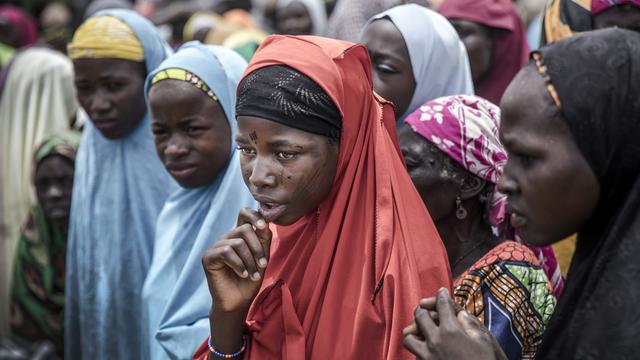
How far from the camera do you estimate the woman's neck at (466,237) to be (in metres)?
2.91

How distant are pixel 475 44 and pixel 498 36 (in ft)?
0.70

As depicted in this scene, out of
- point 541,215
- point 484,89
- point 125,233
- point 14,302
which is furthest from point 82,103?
point 541,215

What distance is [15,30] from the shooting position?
8984 millimetres

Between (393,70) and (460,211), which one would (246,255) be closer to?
(460,211)

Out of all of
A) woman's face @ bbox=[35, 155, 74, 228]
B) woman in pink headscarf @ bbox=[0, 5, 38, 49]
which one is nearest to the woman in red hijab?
woman's face @ bbox=[35, 155, 74, 228]

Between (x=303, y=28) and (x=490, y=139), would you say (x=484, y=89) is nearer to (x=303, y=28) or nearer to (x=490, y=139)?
(x=490, y=139)

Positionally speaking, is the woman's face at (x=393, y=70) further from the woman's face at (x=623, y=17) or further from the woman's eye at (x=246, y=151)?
the woman's eye at (x=246, y=151)

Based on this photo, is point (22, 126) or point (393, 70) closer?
point (393, 70)

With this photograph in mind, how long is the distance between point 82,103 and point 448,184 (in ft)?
7.25

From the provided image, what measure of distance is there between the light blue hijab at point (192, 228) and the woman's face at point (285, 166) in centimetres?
96

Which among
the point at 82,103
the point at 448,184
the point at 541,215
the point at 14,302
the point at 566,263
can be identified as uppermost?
the point at 541,215

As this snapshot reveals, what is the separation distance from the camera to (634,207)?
177 centimetres

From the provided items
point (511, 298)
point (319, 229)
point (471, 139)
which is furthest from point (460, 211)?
point (319, 229)

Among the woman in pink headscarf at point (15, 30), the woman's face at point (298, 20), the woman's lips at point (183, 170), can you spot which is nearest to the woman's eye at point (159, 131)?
the woman's lips at point (183, 170)
